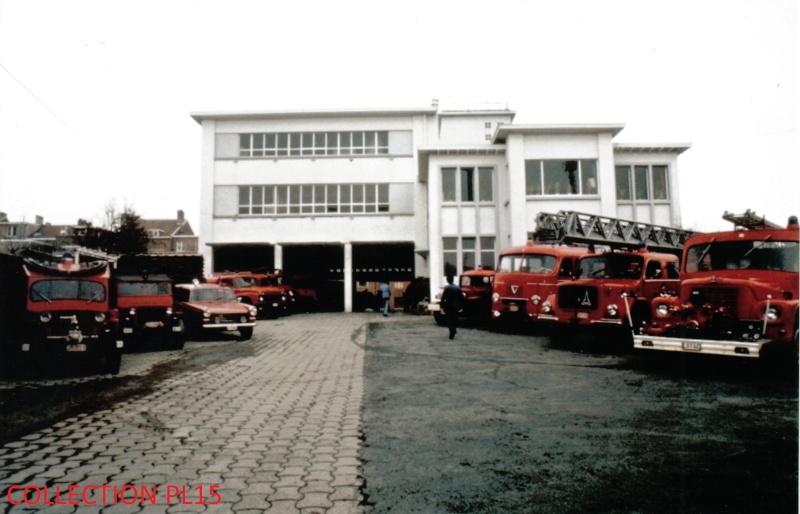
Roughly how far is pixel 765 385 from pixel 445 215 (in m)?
18.3

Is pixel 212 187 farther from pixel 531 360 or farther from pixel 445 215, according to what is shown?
pixel 531 360

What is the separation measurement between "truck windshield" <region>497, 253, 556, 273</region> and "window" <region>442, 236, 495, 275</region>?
9.03 metres

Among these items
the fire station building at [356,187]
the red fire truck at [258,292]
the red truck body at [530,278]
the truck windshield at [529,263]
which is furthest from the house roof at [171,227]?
the red truck body at [530,278]

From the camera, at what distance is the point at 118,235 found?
3691 cm

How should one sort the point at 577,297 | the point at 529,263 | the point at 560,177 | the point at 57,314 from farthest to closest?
the point at 560,177, the point at 529,263, the point at 577,297, the point at 57,314

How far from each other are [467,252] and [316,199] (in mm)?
9935

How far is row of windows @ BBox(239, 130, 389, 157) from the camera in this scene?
3100cm

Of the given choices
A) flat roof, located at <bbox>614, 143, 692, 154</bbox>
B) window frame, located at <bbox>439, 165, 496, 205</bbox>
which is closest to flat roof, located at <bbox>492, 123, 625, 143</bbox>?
flat roof, located at <bbox>614, 143, 692, 154</bbox>

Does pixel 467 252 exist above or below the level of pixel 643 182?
below

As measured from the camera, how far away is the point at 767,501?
356cm

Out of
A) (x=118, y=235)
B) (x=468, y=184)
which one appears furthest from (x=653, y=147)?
(x=118, y=235)

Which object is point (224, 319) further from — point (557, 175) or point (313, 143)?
point (313, 143)

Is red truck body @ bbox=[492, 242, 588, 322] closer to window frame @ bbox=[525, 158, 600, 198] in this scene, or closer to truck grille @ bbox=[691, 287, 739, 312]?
truck grille @ bbox=[691, 287, 739, 312]

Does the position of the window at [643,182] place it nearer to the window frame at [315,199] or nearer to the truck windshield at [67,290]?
the window frame at [315,199]
